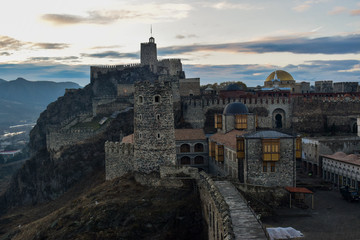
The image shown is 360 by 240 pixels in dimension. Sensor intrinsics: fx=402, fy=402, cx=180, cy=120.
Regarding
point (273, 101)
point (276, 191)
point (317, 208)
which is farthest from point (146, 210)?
point (273, 101)

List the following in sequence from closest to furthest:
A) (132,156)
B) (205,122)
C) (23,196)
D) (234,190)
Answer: (234,190)
(132,156)
(205,122)
(23,196)

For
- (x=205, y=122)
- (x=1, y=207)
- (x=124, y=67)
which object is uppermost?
(x=124, y=67)

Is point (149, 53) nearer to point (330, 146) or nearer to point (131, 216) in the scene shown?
point (330, 146)

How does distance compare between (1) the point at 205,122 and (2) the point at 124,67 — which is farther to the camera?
(2) the point at 124,67

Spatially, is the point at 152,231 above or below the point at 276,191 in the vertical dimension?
below

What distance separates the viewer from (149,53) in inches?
4023

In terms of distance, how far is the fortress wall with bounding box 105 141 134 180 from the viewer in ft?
135

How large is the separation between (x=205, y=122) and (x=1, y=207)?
4200cm

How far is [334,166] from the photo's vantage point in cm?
4294

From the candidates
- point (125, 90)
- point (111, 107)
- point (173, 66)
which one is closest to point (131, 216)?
point (111, 107)

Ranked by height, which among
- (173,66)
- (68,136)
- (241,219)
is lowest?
(241,219)

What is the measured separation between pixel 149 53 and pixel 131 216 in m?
74.2

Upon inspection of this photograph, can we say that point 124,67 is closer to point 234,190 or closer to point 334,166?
point 334,166

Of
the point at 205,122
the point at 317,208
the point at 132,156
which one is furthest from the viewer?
the point at 205,122
